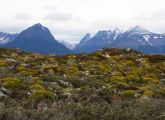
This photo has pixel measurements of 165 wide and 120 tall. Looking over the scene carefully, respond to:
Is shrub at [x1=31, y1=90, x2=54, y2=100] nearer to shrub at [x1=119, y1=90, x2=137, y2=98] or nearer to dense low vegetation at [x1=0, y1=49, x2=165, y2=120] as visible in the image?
dense low vegetation at [x1=0, y1=49, x2=165, y2=120]

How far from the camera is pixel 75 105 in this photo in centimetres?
1465

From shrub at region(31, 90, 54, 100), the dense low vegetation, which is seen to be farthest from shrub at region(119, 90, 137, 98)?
shrub at region(31, 90, 54, 100)

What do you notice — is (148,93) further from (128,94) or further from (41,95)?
(41,95)

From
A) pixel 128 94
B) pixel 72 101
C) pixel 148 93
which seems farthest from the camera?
pixel 148 93

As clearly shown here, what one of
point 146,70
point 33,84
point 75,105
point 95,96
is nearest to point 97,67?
point 146,70

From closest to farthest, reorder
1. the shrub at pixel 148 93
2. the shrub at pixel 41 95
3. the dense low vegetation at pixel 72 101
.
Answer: the dense low vegetation at pixel 72 101, the shrub at pixel 41 95, the shrub at pixel 148 93

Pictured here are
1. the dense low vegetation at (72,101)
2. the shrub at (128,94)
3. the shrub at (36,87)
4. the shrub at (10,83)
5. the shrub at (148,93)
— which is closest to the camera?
the dense low vegetation at (72,101)

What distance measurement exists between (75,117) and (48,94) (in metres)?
4.27

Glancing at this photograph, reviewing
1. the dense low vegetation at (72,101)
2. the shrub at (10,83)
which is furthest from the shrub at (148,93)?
the shrub at (10,83)

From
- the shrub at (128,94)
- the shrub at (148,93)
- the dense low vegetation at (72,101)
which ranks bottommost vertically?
the shrub at (148,93)

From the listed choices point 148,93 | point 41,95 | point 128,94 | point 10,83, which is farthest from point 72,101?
point 148,93

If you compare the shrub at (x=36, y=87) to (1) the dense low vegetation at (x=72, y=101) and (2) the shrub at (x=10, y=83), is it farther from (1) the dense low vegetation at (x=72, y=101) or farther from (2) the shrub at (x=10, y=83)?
(2) the shrub at (x=10, y=83)

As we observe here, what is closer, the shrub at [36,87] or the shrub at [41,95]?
the shrub at [41,95]

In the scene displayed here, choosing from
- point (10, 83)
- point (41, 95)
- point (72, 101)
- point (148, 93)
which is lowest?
point (148, 93)
